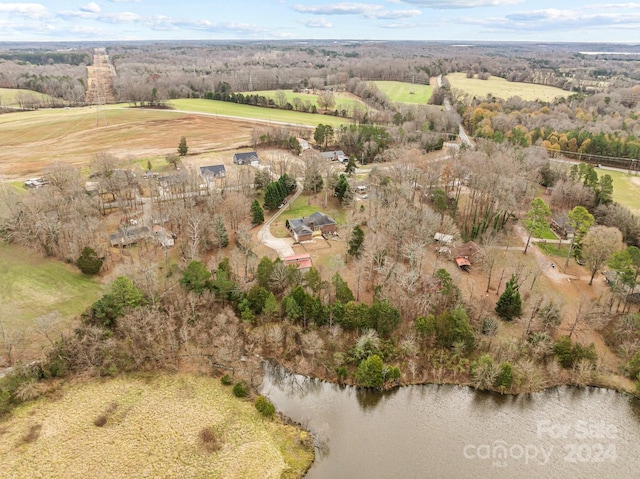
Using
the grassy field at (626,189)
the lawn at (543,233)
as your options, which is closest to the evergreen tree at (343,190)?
the lawn at (543,233)

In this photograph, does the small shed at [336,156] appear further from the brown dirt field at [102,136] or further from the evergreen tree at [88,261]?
the evergreen tree at [88,261]

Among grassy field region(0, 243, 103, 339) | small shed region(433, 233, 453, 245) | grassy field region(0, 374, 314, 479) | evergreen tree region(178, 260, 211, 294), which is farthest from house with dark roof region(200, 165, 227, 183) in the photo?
grassy field region(0, 374, 314, 479)

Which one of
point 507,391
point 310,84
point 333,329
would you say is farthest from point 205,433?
point 310,84

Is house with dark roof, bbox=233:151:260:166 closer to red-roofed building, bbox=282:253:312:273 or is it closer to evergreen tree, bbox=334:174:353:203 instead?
evergreen tree, bbox=334:174:353:203

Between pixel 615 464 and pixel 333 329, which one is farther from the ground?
pixel 333 329

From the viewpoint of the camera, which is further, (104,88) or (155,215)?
(104,88)

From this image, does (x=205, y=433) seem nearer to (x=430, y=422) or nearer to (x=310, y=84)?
(x=430, y=422)

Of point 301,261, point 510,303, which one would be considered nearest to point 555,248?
point 510,303
